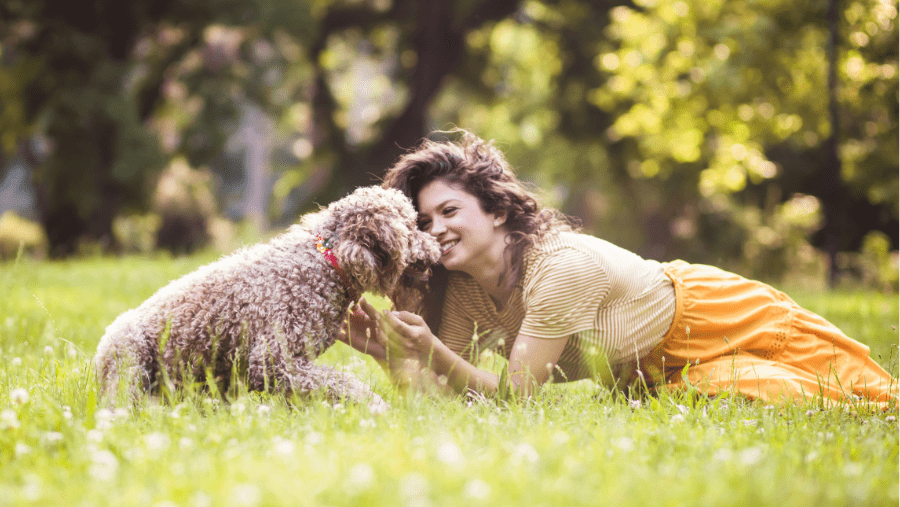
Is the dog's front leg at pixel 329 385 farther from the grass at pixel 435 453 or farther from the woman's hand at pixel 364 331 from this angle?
the woman's hand at pixel 364 331

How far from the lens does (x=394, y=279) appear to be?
2.97 meters

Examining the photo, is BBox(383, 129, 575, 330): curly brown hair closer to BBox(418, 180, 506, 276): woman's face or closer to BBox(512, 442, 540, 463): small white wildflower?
BBox(418, 180, 506, 276): woman's face

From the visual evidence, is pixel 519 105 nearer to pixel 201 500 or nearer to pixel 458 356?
pixel 458 356

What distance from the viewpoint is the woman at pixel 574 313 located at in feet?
10.3

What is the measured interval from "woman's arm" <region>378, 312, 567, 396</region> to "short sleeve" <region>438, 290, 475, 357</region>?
589mm

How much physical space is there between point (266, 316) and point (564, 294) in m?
1.38

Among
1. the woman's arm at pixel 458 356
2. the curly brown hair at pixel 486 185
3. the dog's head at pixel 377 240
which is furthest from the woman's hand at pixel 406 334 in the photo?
the curly brown hair at pixel 486 185

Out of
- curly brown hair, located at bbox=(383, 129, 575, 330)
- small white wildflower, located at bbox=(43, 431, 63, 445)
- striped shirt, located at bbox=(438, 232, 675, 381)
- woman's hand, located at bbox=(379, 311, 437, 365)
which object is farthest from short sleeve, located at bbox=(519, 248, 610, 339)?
small white wildflower, located at bbox=(43, 431, 63, 445)

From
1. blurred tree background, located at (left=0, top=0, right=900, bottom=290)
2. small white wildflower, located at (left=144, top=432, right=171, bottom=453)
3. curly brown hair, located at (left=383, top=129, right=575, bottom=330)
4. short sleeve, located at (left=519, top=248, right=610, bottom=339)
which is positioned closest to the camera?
small white wildflower, located at (left=144, top=432, right=171, bottom=453)

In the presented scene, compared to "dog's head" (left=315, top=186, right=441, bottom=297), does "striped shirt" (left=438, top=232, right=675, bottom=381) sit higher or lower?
lower

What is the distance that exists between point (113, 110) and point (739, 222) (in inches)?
555

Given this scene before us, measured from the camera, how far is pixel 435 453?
1.87m

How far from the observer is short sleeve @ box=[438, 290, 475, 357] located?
3781 millimetres

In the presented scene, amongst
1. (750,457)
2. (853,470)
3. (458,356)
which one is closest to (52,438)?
(458,356)
